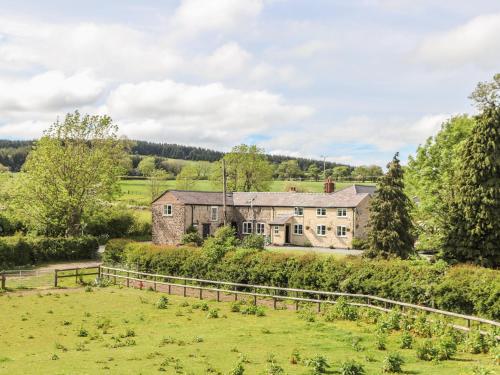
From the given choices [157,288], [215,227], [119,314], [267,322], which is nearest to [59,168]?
[215,227]

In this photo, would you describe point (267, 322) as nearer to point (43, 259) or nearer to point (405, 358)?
point (405, 358)

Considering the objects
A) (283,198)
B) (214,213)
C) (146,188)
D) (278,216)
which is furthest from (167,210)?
(146,188)

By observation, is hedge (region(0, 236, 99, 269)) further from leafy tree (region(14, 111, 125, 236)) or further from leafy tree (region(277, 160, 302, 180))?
leafy tree (region(277, 160, 302, 180))

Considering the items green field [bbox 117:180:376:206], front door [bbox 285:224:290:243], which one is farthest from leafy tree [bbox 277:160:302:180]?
front door [bbox 285:224:290:243]

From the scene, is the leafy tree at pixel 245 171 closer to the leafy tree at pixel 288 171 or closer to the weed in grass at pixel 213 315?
the leafy tree at pixel 288 171

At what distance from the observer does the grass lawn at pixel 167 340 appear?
54.0 feet

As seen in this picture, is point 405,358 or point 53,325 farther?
point 53,325

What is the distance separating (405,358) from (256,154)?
8466 cm

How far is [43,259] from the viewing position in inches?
2051

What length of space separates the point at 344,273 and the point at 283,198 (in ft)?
123

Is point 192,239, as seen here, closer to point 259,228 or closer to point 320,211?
point 259,228

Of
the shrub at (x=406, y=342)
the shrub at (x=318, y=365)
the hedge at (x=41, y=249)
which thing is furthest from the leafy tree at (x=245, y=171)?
the shrub at (x=318, y=365)

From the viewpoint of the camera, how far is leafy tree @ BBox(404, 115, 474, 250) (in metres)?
44.3

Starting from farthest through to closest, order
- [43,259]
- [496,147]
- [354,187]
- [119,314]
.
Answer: [354,187]
[43,259]
[496,147]
[119,314]
